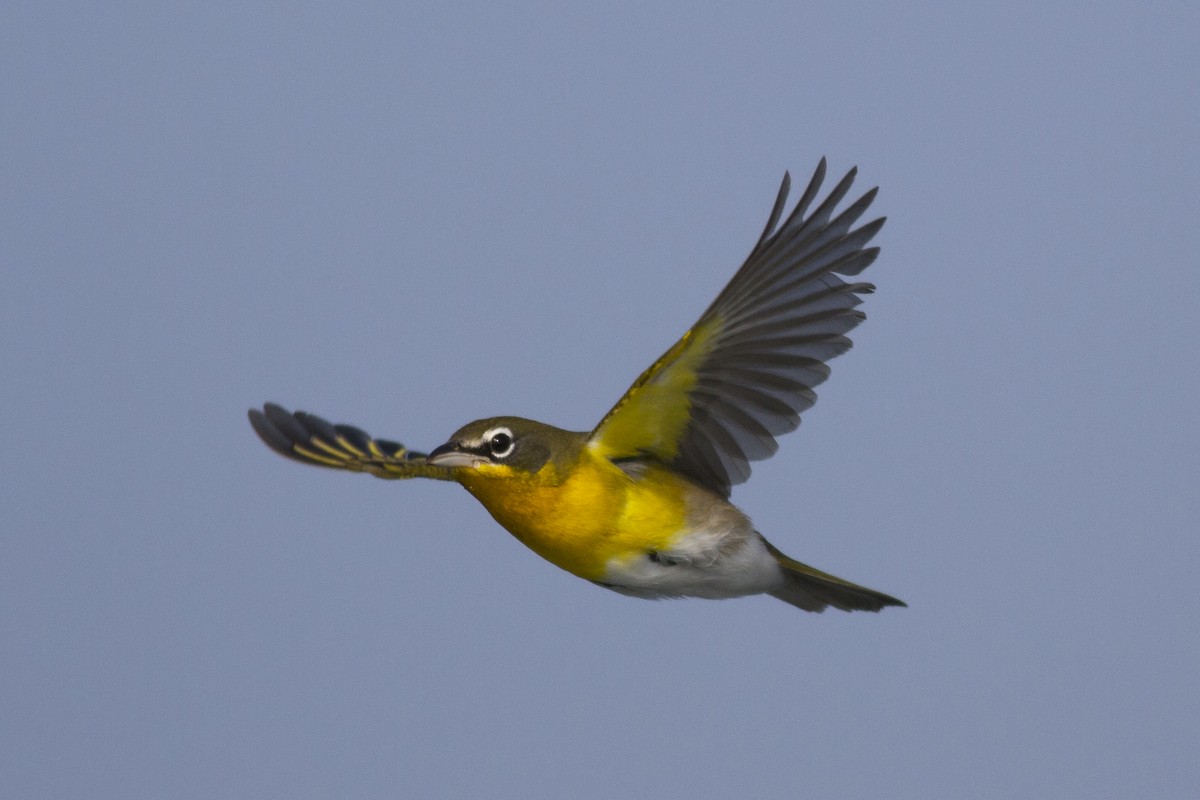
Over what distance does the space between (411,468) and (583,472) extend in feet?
2.56

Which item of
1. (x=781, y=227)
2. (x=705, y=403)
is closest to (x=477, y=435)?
(x=705, y=403)

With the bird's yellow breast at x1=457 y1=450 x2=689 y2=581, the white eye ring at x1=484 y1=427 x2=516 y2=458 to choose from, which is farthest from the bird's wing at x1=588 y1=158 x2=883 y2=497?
the white eye ring at x1=484 y1=427 x2=516 y2=458

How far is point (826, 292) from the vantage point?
5.96 m

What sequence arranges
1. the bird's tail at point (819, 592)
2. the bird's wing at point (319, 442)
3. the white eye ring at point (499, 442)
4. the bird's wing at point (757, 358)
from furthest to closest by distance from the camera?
the bird's wing at point (319, 442), the bird's tail at point (819, 592), the bird's wing at point (757, 358), the white eye ring at point (499, 442)

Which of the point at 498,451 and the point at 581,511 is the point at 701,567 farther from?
the point at 498,451

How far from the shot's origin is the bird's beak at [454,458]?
5699 millimetres

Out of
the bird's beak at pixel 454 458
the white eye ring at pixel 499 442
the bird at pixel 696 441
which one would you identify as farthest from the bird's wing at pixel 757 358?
the bird's beak at pixel 454 458

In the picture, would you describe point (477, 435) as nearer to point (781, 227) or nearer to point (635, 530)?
point (635, 530)

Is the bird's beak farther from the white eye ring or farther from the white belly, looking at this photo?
the white belly

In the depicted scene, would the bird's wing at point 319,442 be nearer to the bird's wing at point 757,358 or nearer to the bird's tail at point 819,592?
the bird's wing at point 757,358

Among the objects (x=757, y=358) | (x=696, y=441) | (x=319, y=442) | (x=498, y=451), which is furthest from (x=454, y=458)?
(x=319, y=442)

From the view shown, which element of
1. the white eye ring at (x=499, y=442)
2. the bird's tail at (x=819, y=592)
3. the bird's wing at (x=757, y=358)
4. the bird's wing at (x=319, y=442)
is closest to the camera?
the white eye ring at (x=499, y=442)

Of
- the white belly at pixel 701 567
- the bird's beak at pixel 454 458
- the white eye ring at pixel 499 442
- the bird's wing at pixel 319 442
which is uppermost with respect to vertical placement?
the bird's wing at pixel 319 442

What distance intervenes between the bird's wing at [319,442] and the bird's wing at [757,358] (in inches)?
43.9
